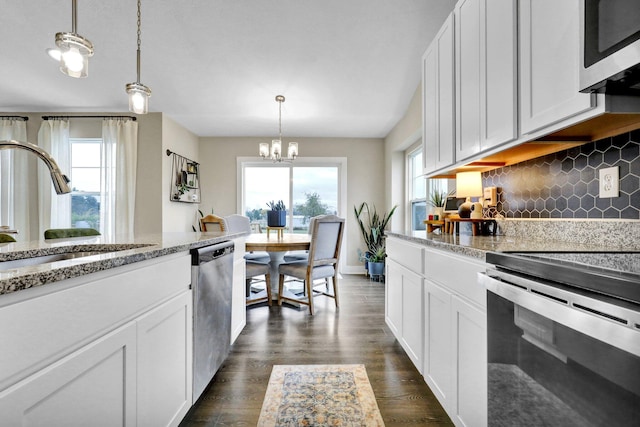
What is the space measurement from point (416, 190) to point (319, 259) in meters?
2.21

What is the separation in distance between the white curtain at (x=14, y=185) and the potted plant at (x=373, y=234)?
4.82 meters

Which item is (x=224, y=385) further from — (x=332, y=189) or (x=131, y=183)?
(x=332, y=189)

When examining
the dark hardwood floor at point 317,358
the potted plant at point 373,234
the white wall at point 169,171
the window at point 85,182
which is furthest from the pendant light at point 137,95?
the potted plant at point 373,234

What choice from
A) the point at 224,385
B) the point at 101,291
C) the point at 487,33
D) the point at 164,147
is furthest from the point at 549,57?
the point at 164,147

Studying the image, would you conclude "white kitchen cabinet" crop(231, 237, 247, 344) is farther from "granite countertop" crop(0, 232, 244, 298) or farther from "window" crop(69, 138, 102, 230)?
"window" crop(69, 138, 102, 230)

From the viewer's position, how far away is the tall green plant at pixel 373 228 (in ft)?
15.8

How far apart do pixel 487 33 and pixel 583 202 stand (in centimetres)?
96

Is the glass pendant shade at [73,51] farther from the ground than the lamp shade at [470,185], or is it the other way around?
the glass pendant shade at [73,51]

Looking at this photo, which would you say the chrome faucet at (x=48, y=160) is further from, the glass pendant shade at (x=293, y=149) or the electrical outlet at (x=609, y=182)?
the glass pendant shade at (x=293, y=149)

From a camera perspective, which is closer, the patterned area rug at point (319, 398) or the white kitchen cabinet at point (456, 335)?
the white kitchen cabinet at point (456, 335)

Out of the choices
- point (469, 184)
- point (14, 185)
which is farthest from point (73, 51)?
point (14, 185)

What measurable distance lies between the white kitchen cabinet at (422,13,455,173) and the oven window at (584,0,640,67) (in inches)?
43.2

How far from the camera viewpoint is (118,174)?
13.4 ft

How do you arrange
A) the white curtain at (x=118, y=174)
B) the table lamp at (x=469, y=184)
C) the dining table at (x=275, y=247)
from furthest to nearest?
the white curtain at (x=118, y=174), the dining table at (x=275, y=247), the table lamp at (x=469, y=184)
